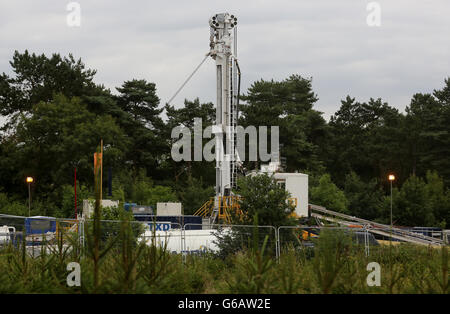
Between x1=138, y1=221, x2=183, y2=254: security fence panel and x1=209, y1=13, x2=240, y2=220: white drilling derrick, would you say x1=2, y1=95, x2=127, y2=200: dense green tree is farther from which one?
x1=138, y1=221, x2=183, y2=254: security fence panel

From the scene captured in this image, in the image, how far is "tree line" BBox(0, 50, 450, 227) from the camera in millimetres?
55344

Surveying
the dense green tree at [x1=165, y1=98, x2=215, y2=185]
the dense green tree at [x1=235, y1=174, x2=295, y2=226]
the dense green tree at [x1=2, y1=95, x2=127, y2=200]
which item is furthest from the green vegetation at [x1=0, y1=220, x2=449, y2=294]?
the dense green tree at [x1=165, y1=98, x2=215, y2=185]

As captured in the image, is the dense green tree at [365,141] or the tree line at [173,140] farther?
the dense green tree at [365,141]

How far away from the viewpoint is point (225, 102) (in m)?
42.9

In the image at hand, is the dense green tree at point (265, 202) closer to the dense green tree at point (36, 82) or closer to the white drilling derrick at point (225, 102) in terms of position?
the white drilling derrick at point (225, 102)

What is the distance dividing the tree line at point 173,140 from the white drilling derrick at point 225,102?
26.2ft

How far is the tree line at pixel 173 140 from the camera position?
55344 mm

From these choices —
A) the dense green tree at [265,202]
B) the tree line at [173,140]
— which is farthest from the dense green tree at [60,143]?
the dense green tree at [265,202]

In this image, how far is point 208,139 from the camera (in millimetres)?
70875

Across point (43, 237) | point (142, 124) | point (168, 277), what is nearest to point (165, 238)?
point (168, 277)

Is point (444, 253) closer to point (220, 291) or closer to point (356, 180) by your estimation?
point (220, 291)

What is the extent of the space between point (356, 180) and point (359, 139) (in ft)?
80.2

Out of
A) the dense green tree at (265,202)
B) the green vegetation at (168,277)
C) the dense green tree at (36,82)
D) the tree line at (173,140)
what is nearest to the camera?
the green vegetation at (168,277)
